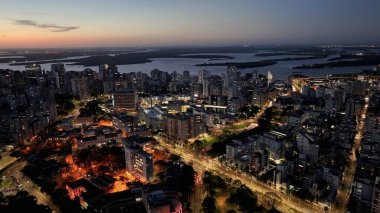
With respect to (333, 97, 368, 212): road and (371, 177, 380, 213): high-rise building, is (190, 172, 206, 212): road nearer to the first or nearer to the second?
(333, 97, 368, 212): road

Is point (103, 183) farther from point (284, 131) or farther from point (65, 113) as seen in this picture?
point (65, 113)

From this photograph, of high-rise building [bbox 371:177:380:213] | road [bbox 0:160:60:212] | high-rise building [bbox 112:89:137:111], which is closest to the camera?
high-rise building [bbox 371:177:380:213]

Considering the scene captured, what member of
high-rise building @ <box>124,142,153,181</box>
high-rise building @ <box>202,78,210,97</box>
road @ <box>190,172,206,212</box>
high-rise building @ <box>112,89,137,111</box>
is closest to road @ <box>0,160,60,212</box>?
high-rise building @ <box>124,142,153,181</box>

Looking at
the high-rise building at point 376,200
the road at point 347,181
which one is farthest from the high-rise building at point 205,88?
the high-rise building at point 376,200

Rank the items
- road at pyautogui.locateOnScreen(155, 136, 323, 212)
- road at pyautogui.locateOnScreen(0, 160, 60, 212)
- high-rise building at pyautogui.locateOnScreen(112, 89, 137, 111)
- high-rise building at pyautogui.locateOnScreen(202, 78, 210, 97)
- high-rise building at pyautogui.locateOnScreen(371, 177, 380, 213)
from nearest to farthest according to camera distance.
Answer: high-rise building at pyautogui.locateOnScreen(371, 177, 380, 213)
road at pyautogui.locateOnScreen(155, 136, 323, 212)
road at pyautogui.locateOnScreen(0, 160, 60, 212)
high-rise building at pyautogui.locateOnScreen(112, 89, 137, 111)
high-rise building at pyautogui.locateOnScreen(202, 78, 210, 97)

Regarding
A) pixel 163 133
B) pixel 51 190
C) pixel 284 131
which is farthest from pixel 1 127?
pixel 284 131

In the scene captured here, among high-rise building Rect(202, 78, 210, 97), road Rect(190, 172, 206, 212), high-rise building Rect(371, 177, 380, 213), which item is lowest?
road Rect(190, 172, 206, 212)

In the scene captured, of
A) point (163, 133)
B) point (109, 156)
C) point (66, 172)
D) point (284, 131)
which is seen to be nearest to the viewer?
point (66, 172)
